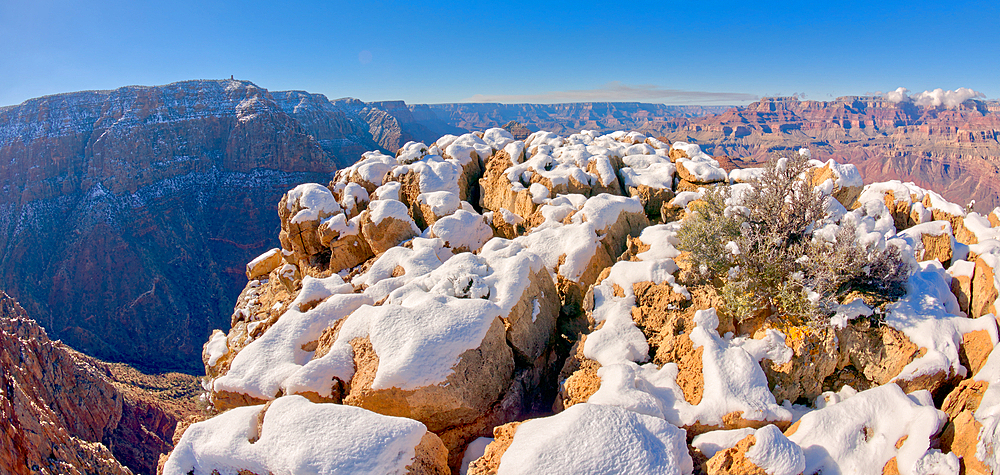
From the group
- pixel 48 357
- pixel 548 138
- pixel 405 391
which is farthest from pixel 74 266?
pixel 405 391

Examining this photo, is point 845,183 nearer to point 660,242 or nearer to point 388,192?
point 660,242

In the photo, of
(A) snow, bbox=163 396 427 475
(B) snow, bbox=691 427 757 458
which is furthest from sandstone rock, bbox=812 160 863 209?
(A) snow, bbox=163 396 427 475

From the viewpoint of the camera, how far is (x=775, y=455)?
6.20m

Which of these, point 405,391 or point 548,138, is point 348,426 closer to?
point 405,391

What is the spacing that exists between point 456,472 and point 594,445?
3928mm

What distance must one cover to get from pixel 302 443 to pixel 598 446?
4900 mm

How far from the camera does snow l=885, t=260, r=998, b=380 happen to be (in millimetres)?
7703

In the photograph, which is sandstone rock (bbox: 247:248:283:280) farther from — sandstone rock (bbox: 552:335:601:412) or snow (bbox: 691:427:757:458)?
snow (bbox: 691:427:757:458)

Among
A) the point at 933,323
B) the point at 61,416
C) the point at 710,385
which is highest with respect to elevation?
the point at 933,323

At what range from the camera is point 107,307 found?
81375mm

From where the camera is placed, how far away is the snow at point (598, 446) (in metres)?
5.95

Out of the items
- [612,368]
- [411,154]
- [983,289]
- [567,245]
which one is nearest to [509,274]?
[567,245]

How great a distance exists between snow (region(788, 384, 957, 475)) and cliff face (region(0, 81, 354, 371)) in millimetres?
92842

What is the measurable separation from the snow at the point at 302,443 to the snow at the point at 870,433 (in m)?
6.73
